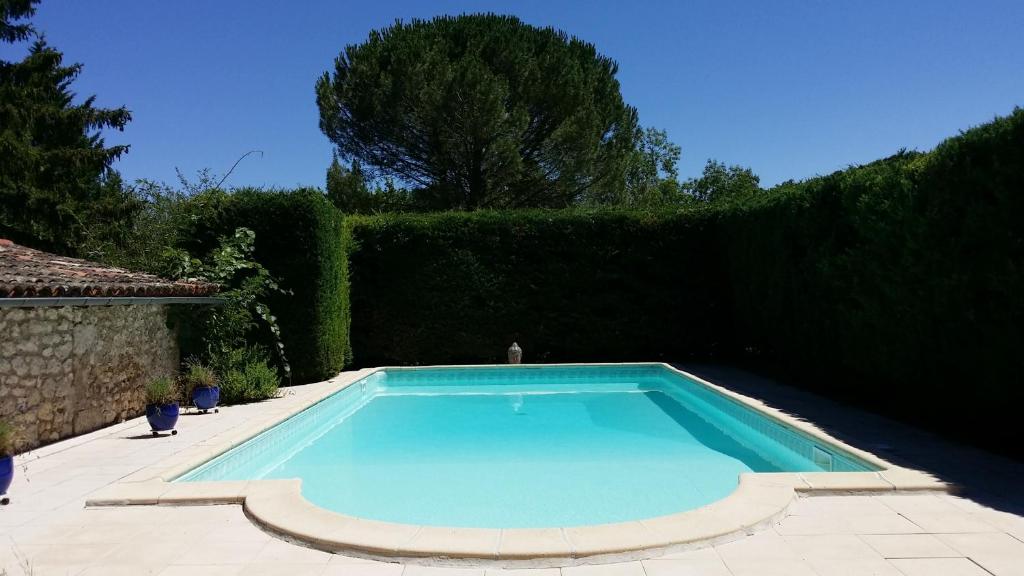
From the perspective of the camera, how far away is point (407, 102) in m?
22.3

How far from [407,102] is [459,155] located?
2.52m

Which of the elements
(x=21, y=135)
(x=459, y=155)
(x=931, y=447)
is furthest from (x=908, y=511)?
(x=21, y=135)

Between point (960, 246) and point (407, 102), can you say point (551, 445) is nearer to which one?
point (960, 246)

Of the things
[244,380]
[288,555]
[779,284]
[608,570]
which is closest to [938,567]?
[608,570]

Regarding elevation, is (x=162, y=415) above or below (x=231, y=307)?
below

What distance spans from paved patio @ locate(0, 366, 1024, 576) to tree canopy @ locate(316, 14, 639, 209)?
56.0 ft

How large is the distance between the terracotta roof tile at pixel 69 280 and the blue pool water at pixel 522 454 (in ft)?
8.58

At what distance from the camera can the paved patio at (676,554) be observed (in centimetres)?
386

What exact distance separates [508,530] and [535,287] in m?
11.0

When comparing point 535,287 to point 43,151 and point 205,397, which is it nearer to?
point 205,397

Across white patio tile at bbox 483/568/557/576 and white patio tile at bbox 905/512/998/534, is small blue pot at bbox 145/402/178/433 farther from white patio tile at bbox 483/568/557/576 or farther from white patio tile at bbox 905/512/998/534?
white patio tile at bbox 905/512/998/534

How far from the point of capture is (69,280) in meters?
7.69

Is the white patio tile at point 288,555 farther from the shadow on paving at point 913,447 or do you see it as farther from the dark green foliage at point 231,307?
the dark green foliage at point 231,307

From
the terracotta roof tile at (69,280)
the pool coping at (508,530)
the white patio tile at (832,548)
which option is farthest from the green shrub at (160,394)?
the white patio tile at (832,548)
